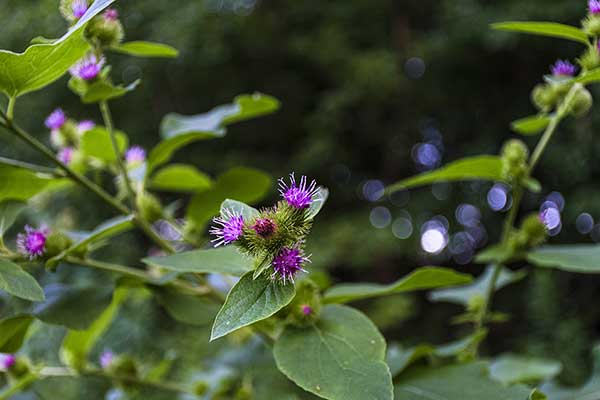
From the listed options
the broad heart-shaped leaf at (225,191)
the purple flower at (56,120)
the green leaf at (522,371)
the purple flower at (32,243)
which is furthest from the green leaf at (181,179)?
the green leaf at (522,371)

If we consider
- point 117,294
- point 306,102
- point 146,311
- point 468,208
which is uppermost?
point 306,102

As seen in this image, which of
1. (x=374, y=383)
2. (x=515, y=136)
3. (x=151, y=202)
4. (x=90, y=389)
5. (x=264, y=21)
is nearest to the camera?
(x=374, y=383)

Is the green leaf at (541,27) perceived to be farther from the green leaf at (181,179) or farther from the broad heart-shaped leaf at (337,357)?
the green leaf at (181,179)

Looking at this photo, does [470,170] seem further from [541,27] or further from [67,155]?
[67,155]

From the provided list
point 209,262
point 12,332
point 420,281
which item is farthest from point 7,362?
point 420,281

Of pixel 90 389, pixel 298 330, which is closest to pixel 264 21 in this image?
pixel 90 389

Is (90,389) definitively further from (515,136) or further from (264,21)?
(515,136)
